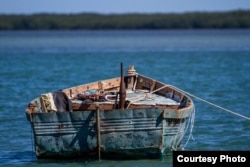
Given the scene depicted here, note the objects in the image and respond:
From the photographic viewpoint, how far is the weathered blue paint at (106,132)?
17.1 meters

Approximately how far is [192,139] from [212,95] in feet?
33.6

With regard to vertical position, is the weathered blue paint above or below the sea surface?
above

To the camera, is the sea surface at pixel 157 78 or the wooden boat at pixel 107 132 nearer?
the wooden boat at pixel 107 132

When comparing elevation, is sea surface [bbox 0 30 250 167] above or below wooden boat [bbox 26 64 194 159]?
below

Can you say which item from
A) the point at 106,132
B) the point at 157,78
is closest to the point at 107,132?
the point at 106,132

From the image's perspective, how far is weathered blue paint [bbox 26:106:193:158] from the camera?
17.1 meters

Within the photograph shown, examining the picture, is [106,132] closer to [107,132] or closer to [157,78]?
[107,132]

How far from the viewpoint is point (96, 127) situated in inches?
674

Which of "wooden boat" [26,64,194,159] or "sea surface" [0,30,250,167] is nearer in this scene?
"wooden boat" [26,64,194,159]

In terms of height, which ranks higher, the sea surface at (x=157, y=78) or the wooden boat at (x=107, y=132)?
the wooden boat at (x=107, y=132)

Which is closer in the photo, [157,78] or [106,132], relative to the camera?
[106,132]

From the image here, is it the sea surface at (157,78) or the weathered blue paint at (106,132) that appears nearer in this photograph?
the weathered blue paint at (106,132)

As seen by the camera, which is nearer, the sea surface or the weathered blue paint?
the weathered blue paint

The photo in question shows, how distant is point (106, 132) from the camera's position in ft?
56.3
